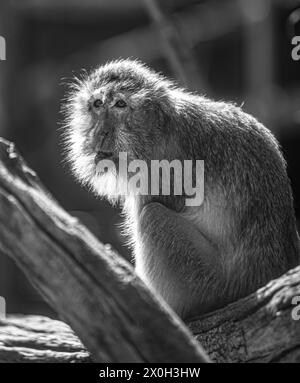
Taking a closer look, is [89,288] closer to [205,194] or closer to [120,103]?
[205,194]

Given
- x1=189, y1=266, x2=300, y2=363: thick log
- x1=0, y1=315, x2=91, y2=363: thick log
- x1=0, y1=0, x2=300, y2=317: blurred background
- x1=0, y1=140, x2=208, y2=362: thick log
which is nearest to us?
x1=0, y1=140, x2=208, y2=362: thick log

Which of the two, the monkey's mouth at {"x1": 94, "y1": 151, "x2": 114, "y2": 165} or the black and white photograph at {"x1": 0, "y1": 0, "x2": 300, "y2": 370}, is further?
the monkey's mouth at {"x1": 94, "y1": 151, "x2": 114, "y2": 165}

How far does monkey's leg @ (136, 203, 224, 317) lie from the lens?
527 centimetres

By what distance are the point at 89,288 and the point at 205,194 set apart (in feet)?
5.76

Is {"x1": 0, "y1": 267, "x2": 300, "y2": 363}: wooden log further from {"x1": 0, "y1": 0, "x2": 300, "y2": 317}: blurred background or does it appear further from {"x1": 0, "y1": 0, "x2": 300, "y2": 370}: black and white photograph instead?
{"x1": 0, "y1": 0, "x2": 300, "y2": 317}: blurred background

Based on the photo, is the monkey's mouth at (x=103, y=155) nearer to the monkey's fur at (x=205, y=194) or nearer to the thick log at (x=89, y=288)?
the monkey's fur at (x=205, y=194)

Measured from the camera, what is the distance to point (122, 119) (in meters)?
5.61

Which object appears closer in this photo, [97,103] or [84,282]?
[84,282]

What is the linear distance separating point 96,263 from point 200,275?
153 cm

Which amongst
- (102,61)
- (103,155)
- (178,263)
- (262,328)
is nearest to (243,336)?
(262,328)

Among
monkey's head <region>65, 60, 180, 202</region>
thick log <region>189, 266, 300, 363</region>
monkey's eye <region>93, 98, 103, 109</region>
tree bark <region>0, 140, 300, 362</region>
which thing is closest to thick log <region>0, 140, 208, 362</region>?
tree bark <region>0, 140, 300, 362</region>
